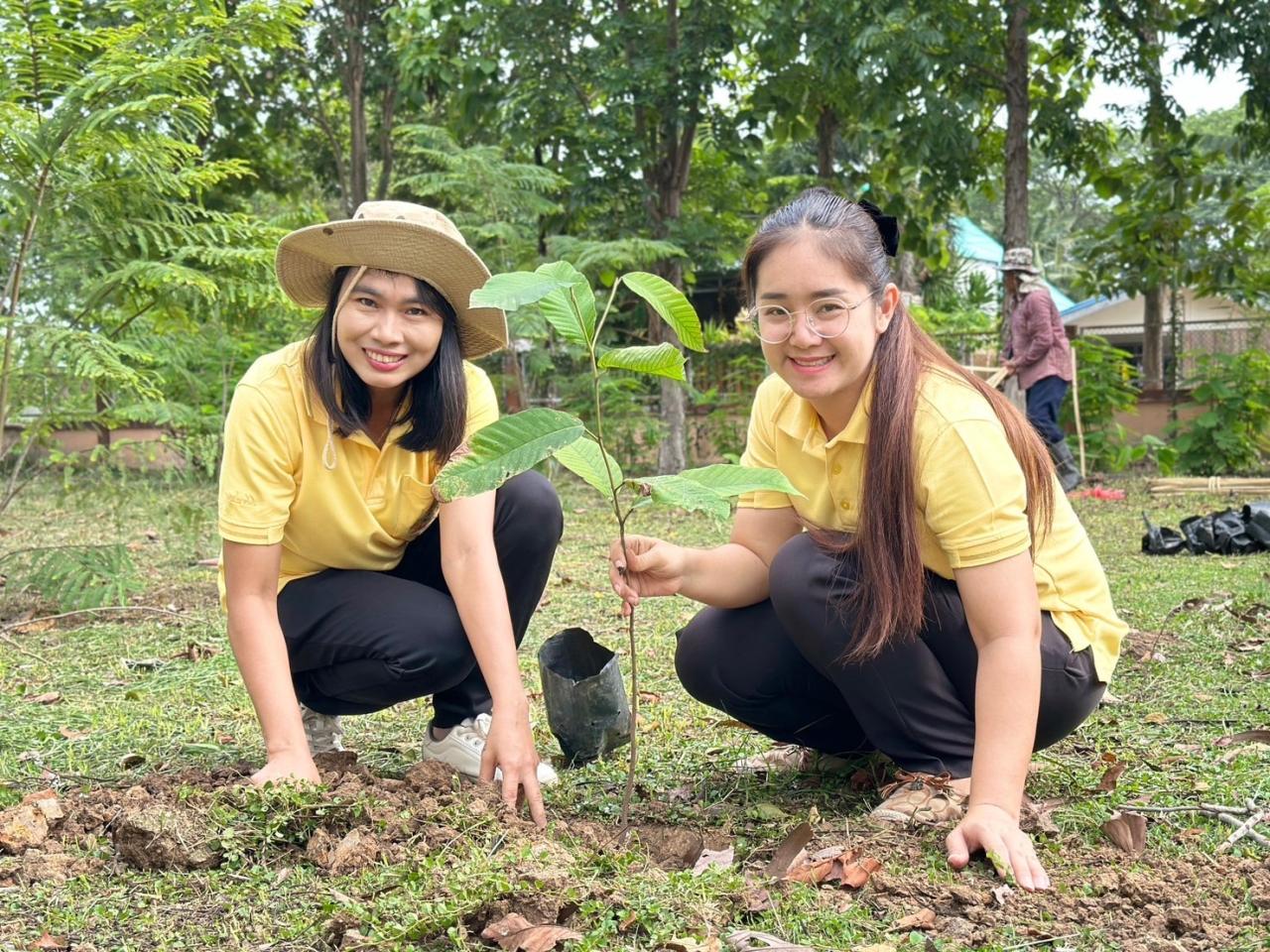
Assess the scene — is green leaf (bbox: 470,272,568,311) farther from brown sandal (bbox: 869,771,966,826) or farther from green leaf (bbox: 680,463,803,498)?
brown sandal (bbox: 869,771,966,826)

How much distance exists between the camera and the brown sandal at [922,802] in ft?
7.00

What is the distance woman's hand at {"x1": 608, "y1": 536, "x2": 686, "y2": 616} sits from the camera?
2.15 metres

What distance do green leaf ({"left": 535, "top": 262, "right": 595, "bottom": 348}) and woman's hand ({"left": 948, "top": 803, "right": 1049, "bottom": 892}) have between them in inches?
37.5

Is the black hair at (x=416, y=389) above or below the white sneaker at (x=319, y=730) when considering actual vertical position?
above

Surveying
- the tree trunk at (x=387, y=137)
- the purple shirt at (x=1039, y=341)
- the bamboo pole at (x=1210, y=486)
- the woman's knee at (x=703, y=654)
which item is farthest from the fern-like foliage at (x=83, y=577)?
the tree trunk at (x=387, y=137)

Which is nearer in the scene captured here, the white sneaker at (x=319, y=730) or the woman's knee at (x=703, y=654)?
the woman's knee at (x=703, y=654)

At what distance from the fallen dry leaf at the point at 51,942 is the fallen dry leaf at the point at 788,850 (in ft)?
3.42

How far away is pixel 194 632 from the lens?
4352 millimetres

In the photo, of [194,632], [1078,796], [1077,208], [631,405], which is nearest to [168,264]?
[194,632]

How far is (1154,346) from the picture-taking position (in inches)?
481

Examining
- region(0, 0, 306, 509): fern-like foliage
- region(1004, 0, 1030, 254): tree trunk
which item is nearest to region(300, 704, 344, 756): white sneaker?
region(0, 0, 306, 509): fern-like foliage

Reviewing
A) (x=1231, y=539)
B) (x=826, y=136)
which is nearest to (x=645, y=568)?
(x=1231, y=539)

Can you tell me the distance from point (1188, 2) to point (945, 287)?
428 inches

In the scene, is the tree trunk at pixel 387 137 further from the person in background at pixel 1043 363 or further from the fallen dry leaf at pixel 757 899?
the fallen dry leaf at pixel 757 899
